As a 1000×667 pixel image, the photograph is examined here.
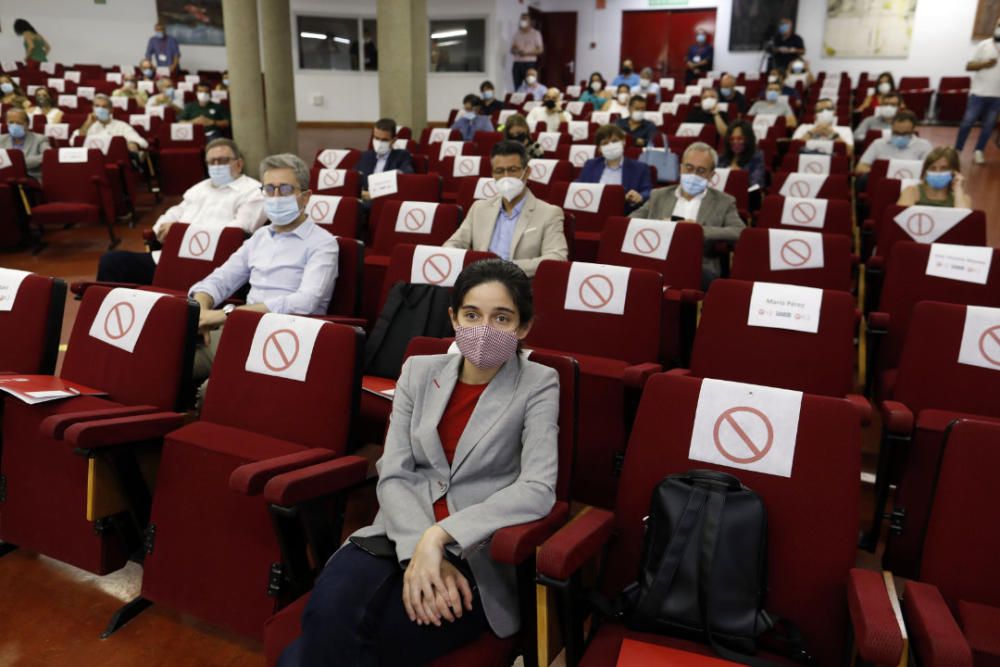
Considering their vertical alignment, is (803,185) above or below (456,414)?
above

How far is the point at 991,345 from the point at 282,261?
261cm

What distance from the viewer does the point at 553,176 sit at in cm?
562

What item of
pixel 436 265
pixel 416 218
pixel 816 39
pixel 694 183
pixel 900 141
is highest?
pixel 816 39

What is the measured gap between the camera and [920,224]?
3.88 meters

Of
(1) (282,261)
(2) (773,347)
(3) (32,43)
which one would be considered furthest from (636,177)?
(3) (32,43)

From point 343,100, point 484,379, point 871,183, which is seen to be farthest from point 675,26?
point 484,379

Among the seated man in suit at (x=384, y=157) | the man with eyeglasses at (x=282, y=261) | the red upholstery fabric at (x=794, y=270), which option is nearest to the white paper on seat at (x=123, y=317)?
the man with eyeglasses at (x=282, y=261)

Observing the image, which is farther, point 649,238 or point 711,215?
point 711,215

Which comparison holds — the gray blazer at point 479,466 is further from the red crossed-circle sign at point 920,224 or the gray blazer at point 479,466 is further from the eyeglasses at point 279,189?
the red crossed-circle sign at point 920,224

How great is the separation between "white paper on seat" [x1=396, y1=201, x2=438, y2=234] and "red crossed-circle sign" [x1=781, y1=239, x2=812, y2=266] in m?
1.80

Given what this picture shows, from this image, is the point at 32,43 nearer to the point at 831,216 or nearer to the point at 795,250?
the point at 831,216

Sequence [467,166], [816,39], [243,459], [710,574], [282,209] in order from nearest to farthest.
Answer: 1. [710,574]
2. [243,459]
3. [282,209]
4. [467,166]
5. [816,39]

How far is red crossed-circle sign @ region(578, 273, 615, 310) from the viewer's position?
2650mm

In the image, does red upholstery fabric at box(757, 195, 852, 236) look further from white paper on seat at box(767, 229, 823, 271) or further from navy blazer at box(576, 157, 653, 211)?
navy blazer at box(576, 157, 653, 211)
